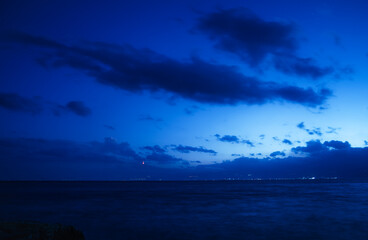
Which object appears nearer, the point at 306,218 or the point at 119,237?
the point at 119,237

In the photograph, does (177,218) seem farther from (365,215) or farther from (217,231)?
(365,215)

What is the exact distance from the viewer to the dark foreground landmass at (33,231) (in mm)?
8938

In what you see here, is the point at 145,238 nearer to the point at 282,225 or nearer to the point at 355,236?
the point at 282,225

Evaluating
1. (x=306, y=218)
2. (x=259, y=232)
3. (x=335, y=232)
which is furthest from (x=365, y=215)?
(x=259, y=232)

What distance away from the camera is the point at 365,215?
29469 millimetres

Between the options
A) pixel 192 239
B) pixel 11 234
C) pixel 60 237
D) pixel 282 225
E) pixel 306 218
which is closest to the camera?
pixel 11 234

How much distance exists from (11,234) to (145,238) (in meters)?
11.5

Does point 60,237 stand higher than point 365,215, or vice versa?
point 60,237

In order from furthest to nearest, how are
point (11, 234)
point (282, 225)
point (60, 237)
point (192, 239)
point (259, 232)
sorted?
point (282, 225) → point (259, 232) → point (192, 239) → point (60, 237) → point (11, 234)

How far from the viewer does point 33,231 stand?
9336 millimetres

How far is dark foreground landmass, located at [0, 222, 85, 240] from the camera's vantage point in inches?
352

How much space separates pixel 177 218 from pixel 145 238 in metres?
9.28

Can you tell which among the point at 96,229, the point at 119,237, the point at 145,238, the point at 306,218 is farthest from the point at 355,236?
the point at 96,229

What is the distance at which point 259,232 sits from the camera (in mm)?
20891
